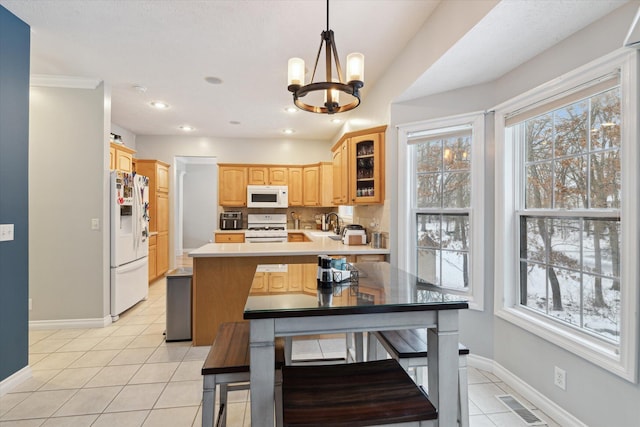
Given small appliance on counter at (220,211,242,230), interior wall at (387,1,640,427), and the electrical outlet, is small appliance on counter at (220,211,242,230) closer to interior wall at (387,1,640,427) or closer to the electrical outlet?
interior wall at (387,1,640,427)

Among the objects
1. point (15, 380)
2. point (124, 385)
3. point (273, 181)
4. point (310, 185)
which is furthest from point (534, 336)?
point (273, 181)

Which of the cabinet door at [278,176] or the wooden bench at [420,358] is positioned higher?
the cabinet door at [278,176]

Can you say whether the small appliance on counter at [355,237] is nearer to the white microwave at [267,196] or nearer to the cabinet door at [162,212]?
the white microwave at [267,196]

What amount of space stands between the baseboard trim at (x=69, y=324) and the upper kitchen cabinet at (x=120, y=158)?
1.88 metres

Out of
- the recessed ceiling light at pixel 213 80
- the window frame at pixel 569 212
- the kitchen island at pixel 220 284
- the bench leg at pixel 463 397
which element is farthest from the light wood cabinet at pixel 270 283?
the recessed ceiling light at pixel 213 80

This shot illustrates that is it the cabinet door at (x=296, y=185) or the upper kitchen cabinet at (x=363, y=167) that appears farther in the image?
the cabinet door at (x=296, y=185)

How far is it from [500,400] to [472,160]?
1790mm

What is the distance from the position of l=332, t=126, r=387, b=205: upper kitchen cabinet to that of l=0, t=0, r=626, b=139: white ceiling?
61 centimetres

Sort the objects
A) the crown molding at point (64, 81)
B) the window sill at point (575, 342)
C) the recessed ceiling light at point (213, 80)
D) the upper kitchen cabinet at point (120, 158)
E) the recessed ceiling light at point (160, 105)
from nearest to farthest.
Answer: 1. the window sill at point (575, 342)
2. the crown molding at point (64, 81)
3. the recessed ceiling light at point (213, 80)
4. the upper kitchen cabinet at point (120, 158)
5. the recessed ceiling light at point (160, 105)

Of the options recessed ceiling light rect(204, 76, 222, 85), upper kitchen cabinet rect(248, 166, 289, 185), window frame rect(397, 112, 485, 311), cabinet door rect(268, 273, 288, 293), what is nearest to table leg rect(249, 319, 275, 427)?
cabinet door rect(268, 273, 288, 293)

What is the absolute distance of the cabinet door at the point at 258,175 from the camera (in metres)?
6.09

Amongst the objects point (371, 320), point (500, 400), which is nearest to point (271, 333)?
point (371, 320)

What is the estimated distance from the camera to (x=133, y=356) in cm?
283

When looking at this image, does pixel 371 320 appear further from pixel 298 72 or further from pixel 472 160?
pixel 472 160
